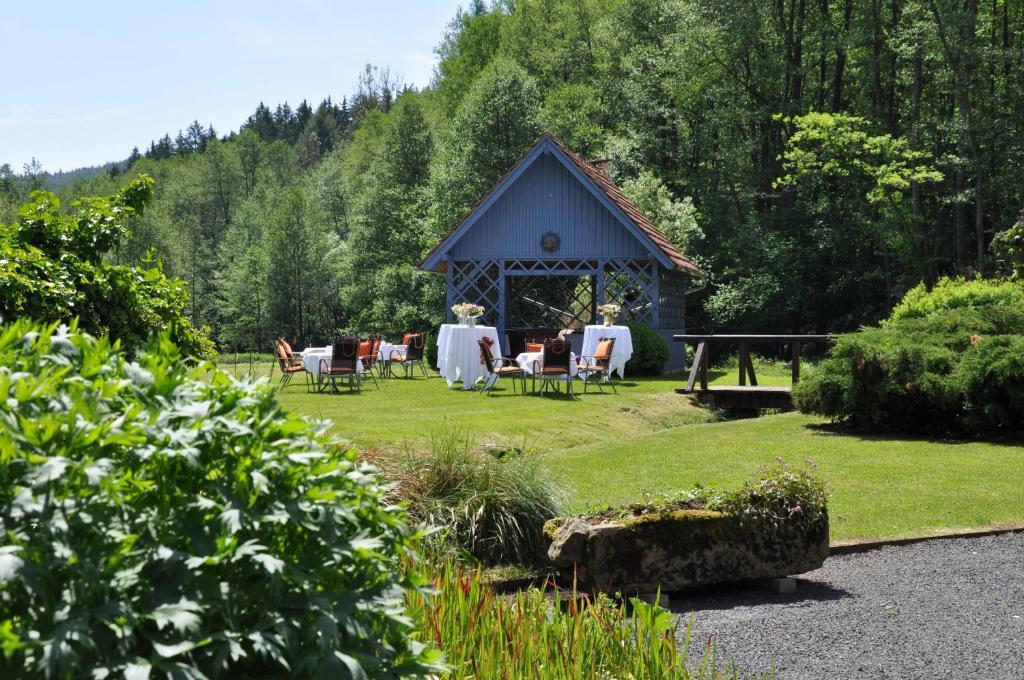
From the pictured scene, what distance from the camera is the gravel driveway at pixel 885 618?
185 inches

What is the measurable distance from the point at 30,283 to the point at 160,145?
12942cm

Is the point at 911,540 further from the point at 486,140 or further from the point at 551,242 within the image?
the point at 486,140

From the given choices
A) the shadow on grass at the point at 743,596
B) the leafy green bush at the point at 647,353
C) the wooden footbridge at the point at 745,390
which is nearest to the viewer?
the shadow on grass at the point at 743,596

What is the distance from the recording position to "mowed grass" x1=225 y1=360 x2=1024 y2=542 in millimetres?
8055

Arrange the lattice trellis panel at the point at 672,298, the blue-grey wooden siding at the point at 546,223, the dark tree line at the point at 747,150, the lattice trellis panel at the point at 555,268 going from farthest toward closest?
1. the dark tree line at the point at 747,150
2. the lattice trellis panel at the point at 555,268
3. the lattice trellis panel at the point at 672,298
4. the blue-grey wooden siding at the point at 546,223

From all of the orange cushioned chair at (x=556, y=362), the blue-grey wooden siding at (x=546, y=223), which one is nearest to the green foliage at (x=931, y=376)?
the orange cushioned chair at (x=556, y=362)

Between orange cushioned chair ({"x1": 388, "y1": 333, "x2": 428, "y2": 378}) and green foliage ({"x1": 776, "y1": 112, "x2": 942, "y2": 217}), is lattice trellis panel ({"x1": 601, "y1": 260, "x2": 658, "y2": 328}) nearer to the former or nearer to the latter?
orange cushioned chair ({"x1": 388, "y1": 333, "x2": 428, "y2": 378})

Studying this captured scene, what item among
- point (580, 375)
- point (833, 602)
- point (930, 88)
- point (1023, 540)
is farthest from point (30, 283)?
point (930, 88)

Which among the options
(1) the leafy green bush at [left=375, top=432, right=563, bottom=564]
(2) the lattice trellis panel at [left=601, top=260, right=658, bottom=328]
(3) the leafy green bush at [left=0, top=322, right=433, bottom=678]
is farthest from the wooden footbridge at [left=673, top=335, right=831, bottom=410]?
(3) the leafy green bush at [left=0, top=322, right=433, bottom=678]

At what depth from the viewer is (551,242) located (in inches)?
1006

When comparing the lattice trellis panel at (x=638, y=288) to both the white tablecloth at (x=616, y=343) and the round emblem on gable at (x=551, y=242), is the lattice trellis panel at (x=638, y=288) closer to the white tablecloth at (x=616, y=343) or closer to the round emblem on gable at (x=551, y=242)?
the round emblem on gable at (x=551, y=242)

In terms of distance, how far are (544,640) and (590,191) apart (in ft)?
70.7

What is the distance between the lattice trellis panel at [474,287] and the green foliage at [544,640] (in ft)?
70.1

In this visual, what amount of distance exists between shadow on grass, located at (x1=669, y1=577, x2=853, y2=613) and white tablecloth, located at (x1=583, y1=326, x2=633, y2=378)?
14.2m
